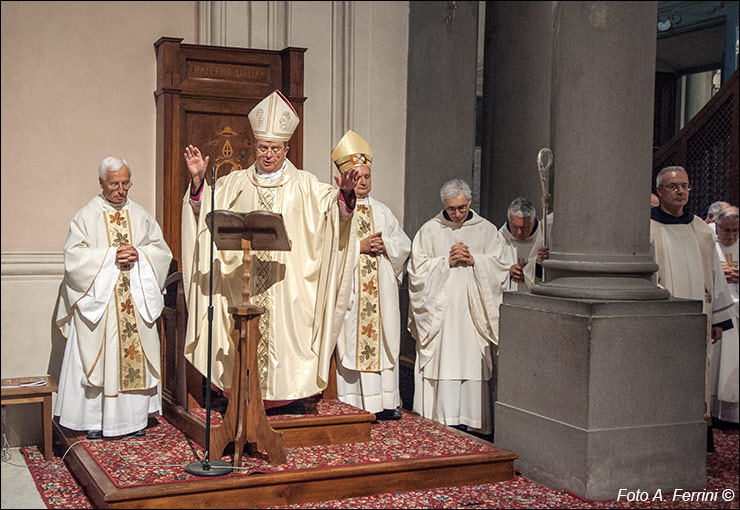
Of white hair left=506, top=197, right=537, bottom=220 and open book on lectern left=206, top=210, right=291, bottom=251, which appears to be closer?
open book on lectern left=206, top=210, right=291, bottom=251

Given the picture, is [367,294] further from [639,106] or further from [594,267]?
[639,106]

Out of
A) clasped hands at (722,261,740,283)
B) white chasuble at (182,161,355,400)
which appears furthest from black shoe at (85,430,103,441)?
clasped hands at (722,261,740,283)

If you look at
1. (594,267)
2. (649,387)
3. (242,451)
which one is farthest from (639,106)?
(242,451)

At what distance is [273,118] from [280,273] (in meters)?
0.92

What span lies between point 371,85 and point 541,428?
3.80 meters

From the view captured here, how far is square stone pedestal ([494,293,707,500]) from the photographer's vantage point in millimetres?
4473

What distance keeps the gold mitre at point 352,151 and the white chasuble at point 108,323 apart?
136 centimetres

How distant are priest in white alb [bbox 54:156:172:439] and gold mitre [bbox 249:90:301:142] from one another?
3.15ft

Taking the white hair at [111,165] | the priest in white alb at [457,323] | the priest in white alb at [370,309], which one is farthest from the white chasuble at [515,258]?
the white hair at [111,165]

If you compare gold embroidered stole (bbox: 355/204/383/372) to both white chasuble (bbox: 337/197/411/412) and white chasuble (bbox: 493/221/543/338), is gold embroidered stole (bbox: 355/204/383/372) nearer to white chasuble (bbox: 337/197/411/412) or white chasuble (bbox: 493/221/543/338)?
white chasuble (bbox: 337/197/411/412)

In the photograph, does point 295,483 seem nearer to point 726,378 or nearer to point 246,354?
point 246,354

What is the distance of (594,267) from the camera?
4699 mm

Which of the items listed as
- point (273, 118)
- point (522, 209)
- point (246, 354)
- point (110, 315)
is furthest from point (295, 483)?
point (522, 209)

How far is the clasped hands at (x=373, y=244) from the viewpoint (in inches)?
239
